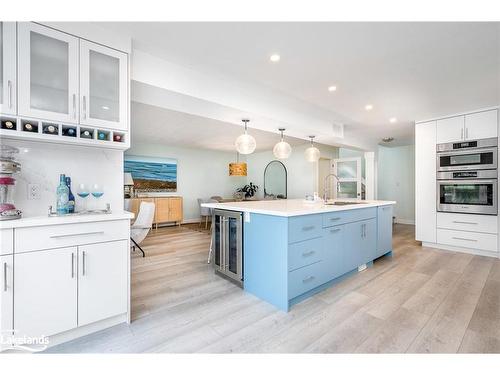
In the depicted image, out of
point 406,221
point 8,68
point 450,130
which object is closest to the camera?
point 8,68

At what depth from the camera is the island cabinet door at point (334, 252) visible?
7.79 ft

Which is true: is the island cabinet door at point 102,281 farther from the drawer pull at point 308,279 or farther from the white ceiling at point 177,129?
the white ceiling at point 177,129

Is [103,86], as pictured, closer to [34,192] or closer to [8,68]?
[8,68]

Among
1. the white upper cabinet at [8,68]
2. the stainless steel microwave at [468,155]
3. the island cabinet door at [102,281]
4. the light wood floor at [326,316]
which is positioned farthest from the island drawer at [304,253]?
the stainless steel microwave at [468,155]

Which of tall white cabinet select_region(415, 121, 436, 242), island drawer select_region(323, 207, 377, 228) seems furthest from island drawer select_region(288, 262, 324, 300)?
tall white cabinet select_region(415, 121, 436, 242)

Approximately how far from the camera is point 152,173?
6.50 metres

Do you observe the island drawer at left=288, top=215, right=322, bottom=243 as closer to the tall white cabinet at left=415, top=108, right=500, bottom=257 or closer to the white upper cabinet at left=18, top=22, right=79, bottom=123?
the white upper cabinet at left=18, top=22, right=79, bottom=123

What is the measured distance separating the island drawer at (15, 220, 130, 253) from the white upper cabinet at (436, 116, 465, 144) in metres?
4.96

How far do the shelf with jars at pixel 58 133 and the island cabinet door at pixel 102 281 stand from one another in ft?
2.58

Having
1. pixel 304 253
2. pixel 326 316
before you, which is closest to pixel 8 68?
pixel 304 253

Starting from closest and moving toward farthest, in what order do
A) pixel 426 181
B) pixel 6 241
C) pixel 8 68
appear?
pixel 6 241 < pixel 8 68 < pixel 426 181

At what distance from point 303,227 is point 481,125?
373cm

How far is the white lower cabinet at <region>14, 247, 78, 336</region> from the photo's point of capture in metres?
1.40
